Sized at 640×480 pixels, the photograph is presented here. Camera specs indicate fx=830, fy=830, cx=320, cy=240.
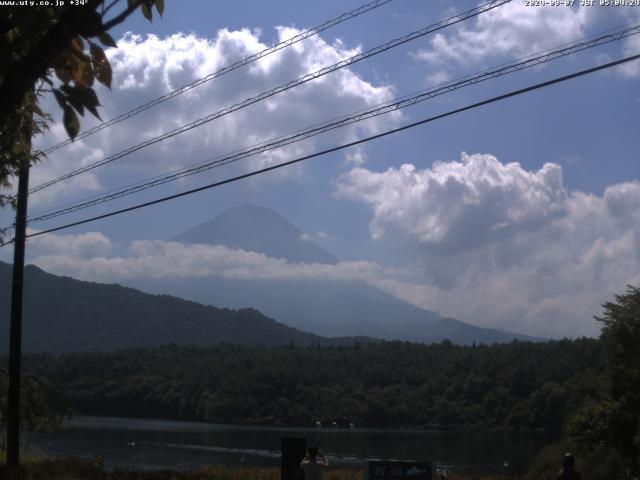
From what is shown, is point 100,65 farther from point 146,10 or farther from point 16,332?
point 16,332

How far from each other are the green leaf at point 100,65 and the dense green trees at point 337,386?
311ft

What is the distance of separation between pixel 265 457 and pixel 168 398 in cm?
6506

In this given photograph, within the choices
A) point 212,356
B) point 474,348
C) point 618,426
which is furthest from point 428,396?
point 618,426

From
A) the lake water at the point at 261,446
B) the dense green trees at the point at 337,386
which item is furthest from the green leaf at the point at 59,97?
the dense green trees at the point at 337,386

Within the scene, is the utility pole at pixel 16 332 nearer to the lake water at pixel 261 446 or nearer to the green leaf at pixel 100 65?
the green leaf at pixel 100 65

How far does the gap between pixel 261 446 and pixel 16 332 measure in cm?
5282

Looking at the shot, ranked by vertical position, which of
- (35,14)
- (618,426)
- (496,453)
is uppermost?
(35,14)

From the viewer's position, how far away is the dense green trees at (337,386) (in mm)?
103375

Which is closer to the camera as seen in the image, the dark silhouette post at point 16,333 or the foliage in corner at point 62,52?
the foliage in corner at point 62,52

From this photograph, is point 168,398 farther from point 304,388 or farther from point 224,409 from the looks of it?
point 304,388

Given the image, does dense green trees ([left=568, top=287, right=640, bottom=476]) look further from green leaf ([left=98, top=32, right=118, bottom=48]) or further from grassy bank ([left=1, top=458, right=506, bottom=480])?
green leaf ([left=98, top=32, right=118, bottom=48])

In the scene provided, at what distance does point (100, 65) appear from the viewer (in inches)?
150

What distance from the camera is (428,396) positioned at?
4574 inches

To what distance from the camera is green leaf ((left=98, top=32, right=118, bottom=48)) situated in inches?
143
